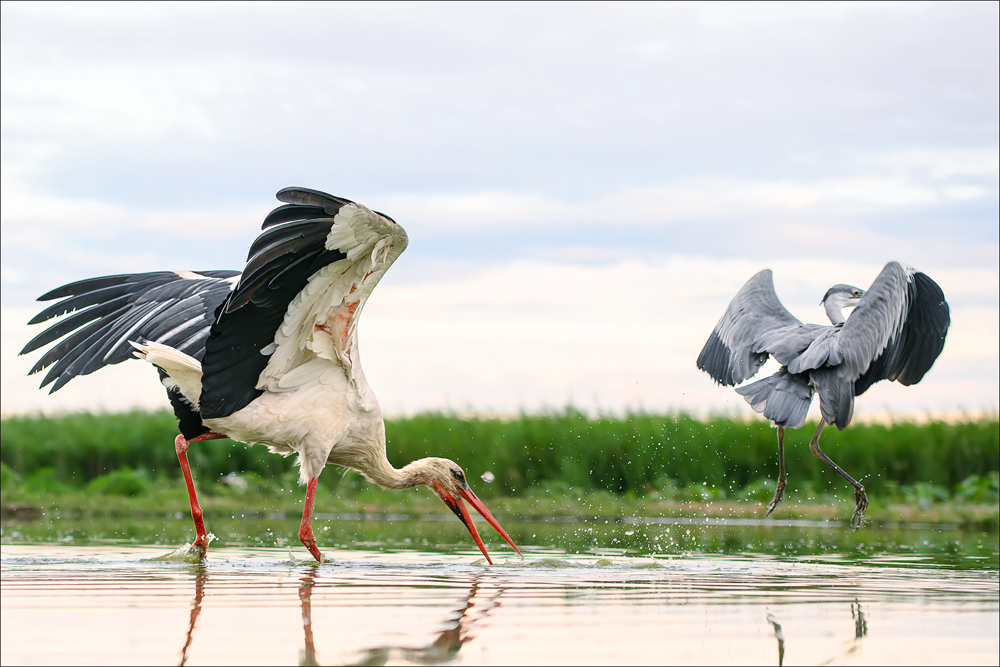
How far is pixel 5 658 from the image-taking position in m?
4.11

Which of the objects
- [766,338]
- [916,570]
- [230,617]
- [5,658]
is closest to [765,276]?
[766,338]

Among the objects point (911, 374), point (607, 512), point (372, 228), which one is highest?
point (372, 228)

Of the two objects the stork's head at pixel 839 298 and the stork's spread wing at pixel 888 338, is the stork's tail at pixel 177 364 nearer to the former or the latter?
the stork's spread wing at pixel 888 338

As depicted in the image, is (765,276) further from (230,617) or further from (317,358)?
(230,617)

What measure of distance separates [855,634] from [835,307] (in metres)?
5.47

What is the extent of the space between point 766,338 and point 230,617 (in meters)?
5.16

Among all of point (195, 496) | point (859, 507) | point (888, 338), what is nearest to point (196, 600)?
point (195, 496)

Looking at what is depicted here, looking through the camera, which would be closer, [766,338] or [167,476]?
[766,338]

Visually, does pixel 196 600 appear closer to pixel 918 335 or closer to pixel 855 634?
pixel 855 634

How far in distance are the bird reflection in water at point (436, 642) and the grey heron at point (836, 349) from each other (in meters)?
3.29

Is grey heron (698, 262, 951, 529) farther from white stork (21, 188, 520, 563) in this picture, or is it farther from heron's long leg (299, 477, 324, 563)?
heron's long leg (299, 477, 324, 563)

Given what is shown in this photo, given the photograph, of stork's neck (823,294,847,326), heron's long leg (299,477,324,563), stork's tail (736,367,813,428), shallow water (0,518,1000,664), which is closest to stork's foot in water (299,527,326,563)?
heron's long leg (299,477,324,563)

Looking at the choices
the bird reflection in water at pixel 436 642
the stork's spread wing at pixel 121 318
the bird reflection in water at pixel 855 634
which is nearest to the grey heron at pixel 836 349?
the bird reflection in water at pixel 855 634

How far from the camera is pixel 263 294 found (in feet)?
21.7
